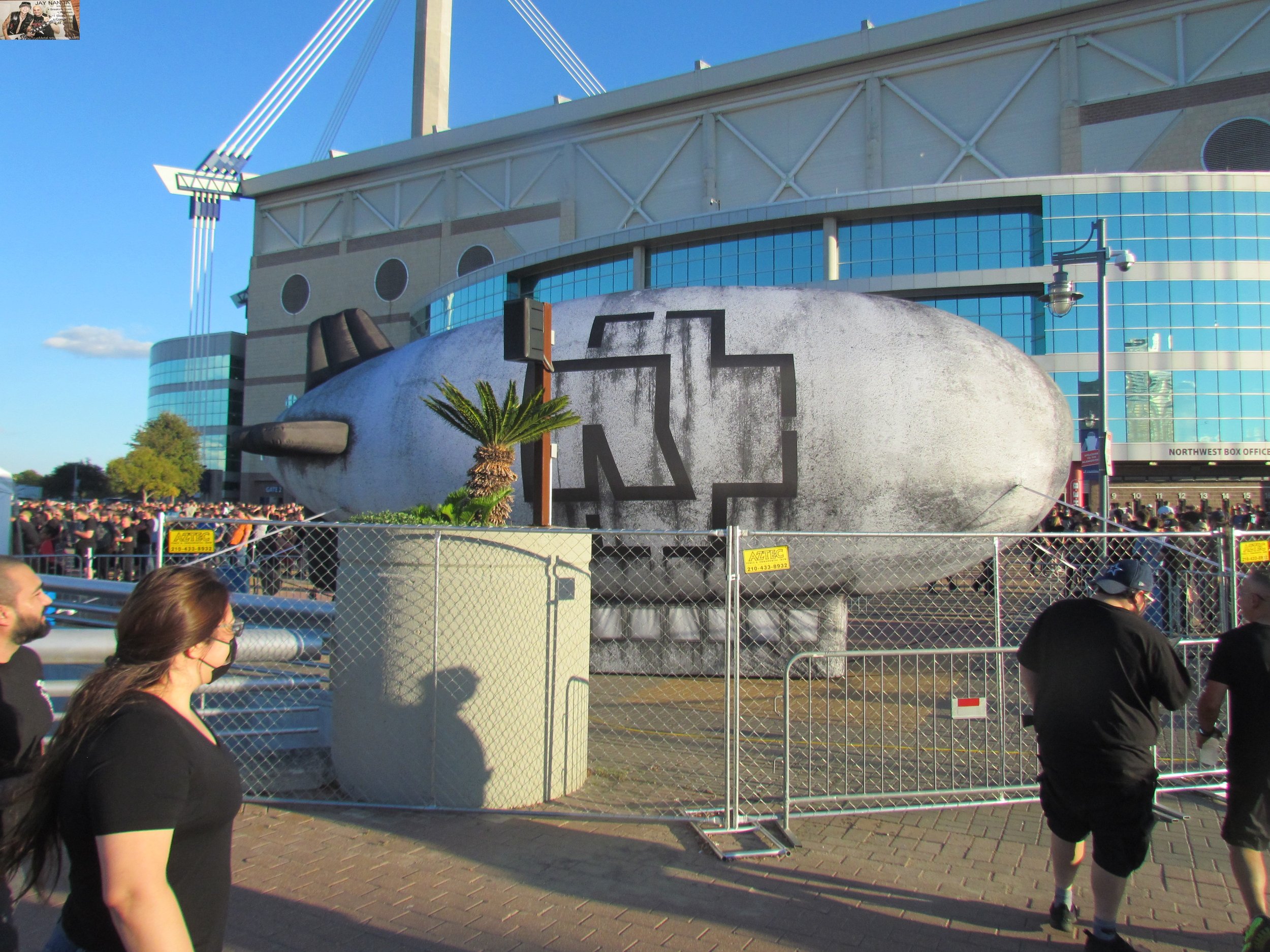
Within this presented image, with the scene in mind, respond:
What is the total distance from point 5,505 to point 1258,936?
55.9ft

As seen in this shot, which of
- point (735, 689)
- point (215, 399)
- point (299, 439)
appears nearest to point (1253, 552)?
point (735, 689)

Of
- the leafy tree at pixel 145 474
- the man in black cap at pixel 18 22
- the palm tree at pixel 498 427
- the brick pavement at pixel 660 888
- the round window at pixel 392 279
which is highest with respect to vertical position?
the round window at pixel 392 279

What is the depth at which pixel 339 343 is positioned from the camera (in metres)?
12.3

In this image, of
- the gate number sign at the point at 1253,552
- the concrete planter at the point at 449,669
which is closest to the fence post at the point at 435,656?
the concrete planter at the point at 449,669

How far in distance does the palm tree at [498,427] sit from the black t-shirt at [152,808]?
535 centimetres

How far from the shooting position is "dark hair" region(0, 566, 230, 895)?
Answer: 72.5 inches

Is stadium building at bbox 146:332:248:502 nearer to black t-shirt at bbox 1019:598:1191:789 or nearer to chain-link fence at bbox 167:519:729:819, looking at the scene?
chain-link fence at bbox 167:519:729:819

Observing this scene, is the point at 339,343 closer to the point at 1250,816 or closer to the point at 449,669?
the point at 449,669

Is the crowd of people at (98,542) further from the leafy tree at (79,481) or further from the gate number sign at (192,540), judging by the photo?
the leafy tree at (79,481)

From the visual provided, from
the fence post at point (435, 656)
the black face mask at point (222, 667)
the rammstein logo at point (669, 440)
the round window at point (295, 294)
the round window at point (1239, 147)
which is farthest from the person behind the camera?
the round window at point (295, 294)

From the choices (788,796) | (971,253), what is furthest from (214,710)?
(971,253)

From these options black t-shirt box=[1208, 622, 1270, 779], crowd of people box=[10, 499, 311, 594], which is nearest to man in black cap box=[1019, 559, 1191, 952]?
black t-shirt box=[1208, 622, 1270, 779]

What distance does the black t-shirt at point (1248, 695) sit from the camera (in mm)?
3639

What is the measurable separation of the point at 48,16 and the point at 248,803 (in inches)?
343
